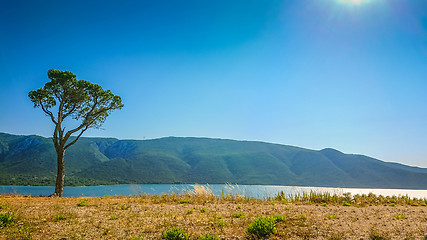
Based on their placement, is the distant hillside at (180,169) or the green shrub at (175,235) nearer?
the green shrub at (175,235)

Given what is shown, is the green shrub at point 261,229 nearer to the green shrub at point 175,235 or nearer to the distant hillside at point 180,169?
the green shrub at point 175,235

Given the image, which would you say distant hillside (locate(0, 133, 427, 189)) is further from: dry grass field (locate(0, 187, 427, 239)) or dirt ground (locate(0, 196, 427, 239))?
dirt ground (locate(0, 196, 427, 239))

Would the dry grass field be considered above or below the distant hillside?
above

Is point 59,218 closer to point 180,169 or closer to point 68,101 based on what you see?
point 68,101

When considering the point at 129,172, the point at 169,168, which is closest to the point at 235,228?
the point at 129,172

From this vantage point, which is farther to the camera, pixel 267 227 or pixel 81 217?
pixel 81 217

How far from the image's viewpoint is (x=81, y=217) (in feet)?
27.6

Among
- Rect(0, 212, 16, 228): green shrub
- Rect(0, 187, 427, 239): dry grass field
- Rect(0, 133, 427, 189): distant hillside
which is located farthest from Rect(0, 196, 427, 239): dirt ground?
Rect(0, 133, 427, 189): distant hillside

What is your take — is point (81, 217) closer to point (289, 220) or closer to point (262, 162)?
point (289, 220)

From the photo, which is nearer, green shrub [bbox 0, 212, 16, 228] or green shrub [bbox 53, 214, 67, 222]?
green shrub [bbox 0, 212, 16, 228]

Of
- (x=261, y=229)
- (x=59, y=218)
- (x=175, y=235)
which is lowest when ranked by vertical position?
(x=59, y=218)

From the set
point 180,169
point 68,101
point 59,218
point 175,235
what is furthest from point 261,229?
point 180,169

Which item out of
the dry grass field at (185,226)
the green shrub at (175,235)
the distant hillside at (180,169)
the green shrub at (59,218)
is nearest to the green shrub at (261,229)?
the dry grass field at (185,226)

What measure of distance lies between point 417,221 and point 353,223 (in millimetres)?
2311
